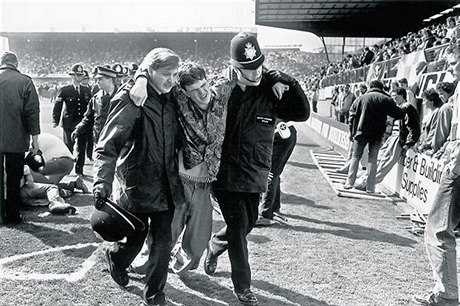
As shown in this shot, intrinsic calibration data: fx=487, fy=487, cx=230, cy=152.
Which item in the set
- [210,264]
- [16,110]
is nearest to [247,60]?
[210,264]

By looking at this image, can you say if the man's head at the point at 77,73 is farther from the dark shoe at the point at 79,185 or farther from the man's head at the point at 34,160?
the man's head at the point at 34,160

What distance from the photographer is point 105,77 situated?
21.9ft

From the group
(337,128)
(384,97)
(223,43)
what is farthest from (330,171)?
(223,43)

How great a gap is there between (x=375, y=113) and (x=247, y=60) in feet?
17.7

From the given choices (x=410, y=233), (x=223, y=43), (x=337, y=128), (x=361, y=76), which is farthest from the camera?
(x=223, y=43)

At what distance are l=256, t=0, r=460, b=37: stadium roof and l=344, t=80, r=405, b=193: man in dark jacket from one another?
707 inches

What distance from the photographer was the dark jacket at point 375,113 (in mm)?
8336

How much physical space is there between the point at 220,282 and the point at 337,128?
11.5m

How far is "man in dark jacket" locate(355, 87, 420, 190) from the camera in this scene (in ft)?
26.5

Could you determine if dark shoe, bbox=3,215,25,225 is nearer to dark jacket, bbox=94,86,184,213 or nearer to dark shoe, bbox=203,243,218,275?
dark shoe, bbox=203,243,218,275

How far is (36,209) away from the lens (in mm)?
6551

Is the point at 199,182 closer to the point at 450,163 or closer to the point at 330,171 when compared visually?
the point at 450,163

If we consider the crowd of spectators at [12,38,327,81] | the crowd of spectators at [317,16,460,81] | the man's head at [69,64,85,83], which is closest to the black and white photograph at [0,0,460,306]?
the man's head at [69,64,85,83]

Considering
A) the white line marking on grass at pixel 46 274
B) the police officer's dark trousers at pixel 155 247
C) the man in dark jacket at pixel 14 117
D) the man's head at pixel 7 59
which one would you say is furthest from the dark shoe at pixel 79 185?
the police officer's dark trousers at pixel 155 247
